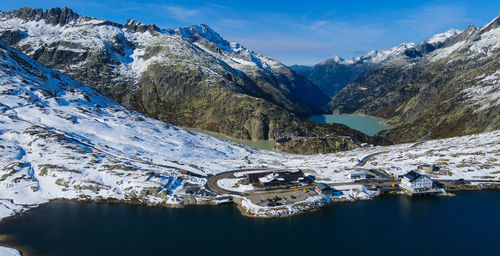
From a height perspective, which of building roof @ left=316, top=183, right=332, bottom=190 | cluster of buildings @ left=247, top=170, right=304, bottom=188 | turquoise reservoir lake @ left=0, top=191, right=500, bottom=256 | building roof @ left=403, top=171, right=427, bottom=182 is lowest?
turquoise reservoir lake @ left=0, top=191, right=500, bottom=256

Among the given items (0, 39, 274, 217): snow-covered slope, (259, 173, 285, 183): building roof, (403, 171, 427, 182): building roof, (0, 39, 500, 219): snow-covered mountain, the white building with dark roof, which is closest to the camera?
(0, 39, 500, 219): snow-covered mountain

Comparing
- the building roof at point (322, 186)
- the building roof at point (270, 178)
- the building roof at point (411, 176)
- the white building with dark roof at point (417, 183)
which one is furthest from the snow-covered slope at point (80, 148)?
the white building with dark roof at point (417, 183)

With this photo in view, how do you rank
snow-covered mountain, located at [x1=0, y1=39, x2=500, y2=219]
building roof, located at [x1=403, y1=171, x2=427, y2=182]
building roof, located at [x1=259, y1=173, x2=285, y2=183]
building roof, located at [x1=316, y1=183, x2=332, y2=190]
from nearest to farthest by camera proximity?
1. snow-covered mountain, located at [x1=0, y1=39, x2=500, y2=219]
2. building roof, located at [x1=316, y1=183, x2=332, y2=190]
3. building roof, located at [x1=259, y1=173, x2=285, y2=183]
4. building roof, located at [x1=403, y1=171, x2=427, y2=182]

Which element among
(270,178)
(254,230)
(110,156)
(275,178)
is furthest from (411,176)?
(110,156)

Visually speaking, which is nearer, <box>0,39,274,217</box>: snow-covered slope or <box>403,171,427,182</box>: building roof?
<box>0,39,274,217</box>: snow-covered slope

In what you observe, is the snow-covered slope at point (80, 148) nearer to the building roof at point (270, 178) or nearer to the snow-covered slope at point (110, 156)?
the snow-covered slope at point (110, 156)

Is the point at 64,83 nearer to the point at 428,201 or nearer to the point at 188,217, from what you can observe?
the point at 188,217

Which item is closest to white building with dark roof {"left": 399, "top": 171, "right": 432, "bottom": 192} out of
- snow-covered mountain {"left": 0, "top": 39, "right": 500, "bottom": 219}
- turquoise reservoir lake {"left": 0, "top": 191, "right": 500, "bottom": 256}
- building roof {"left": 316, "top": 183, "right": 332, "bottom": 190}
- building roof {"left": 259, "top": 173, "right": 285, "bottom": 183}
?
turquoise reservoir lake {"left": 0, "top": 191, "right": 500, "bottom": 256}

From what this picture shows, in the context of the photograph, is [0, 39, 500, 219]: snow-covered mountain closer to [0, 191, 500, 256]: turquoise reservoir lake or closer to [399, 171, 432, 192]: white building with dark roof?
[0, 191, 500, 256]: turquoise reservoir lake

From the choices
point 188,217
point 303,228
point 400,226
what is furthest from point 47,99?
point 400,226

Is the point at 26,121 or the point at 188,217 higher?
the point at 26,121
